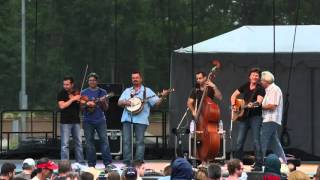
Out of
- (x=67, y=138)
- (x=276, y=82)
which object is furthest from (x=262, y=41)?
(x=67, y=138)

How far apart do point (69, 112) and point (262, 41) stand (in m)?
5.24

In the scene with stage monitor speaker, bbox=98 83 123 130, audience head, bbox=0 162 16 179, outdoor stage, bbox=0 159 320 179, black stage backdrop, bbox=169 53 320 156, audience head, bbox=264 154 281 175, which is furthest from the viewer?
black stage backdrop, bbox=169 53 320 156

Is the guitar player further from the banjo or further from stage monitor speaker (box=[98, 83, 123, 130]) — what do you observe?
stage monitor speaker (box=[98, 83, 123, 130])

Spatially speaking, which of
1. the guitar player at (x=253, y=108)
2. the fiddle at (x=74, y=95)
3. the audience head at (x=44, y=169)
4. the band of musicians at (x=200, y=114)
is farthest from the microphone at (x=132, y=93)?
the audience head at (x=44, y=169)

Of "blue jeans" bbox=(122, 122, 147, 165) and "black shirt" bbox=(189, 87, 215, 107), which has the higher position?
"black shirt" bbox=(189, 87, 215, 107)

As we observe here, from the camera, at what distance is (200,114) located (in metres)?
13.0

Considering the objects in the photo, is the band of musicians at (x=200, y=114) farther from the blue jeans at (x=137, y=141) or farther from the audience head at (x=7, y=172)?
the audience head at (x=7, y=172)

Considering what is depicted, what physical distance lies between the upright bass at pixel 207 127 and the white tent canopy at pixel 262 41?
370 cm

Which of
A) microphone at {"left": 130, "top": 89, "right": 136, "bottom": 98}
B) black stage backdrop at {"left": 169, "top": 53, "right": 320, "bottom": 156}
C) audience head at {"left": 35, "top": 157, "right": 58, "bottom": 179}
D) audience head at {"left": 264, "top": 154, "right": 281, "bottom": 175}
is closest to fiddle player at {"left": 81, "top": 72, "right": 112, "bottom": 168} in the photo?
microphone at {"left": 130, "top": 89, "right": 136, "bottom": 98}

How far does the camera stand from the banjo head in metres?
13.2

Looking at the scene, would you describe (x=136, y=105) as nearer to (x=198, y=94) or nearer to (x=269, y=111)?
(x=198, y=94)

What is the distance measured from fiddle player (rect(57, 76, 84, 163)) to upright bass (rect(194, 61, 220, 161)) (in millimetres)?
1896

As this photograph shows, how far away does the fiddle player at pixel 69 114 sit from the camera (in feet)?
43.1

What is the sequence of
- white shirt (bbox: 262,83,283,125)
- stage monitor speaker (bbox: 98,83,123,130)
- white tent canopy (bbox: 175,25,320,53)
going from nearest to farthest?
white shirt (bbox: 262,83,283,125) → stage monitor speaker (bbox: 98,83,123,130) → white tent canopy (bbox: 175,25,320,53)
